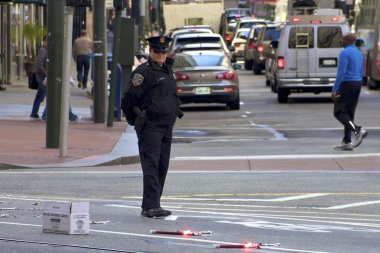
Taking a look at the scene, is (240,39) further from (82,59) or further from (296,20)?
(296,20)

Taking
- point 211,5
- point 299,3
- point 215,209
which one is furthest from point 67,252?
point 211,5

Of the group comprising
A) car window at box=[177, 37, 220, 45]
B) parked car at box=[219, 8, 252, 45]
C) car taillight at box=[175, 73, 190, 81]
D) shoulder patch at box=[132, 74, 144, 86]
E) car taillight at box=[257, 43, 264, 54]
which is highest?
shoulder patch at box=[132, 74, 144, 86]

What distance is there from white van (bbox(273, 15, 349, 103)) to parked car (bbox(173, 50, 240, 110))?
2423 mm

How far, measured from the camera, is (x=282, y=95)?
32.7m

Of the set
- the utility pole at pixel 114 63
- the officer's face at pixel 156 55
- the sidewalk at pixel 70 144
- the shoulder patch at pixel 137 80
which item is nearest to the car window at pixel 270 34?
the sidewalk at pixel 70 144

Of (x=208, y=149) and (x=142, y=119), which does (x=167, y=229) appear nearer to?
Result: (x=142, y=119)

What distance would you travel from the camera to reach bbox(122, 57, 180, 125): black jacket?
11.7 meters

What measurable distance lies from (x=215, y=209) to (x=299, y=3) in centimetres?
4234

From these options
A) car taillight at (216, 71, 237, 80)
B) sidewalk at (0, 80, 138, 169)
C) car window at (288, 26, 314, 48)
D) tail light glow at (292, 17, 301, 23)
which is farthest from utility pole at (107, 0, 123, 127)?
tail light glow at (292, 17, 301, 23)

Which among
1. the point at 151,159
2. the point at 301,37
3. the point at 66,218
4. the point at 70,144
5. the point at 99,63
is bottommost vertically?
the point at 70,144

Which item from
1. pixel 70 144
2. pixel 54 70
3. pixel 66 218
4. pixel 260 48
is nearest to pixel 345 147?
pixel 70 144

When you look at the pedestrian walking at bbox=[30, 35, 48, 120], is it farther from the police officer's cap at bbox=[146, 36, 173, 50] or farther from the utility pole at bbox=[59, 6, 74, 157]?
the police officer's cap at bbox=[146, 36, 173, 50]

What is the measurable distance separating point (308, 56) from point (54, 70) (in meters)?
13.5

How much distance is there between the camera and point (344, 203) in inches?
514
